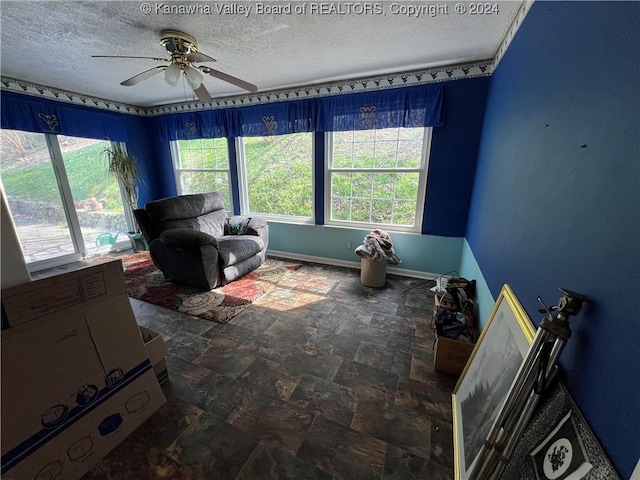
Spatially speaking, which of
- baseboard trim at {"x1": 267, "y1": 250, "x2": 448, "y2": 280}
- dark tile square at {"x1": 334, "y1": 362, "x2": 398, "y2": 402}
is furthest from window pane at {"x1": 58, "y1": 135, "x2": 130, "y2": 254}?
dark tile square at {"x1": 334, "y1": 362, "x2": 398, "y2": 402}

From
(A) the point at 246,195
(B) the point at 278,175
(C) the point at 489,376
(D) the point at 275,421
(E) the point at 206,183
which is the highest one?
(B) the point at 278,175

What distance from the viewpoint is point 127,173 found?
4.05m

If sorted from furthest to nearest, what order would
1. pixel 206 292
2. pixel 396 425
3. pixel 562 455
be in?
pixel 206 292, pixel 396 425, pixel 562 455

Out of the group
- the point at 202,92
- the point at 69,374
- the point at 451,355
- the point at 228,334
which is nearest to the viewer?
the point at 69,374

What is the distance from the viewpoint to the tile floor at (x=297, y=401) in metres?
1.21

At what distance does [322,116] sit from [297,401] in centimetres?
307

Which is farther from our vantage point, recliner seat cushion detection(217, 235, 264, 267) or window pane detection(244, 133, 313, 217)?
window pane detection(244, 133, 313, 217)

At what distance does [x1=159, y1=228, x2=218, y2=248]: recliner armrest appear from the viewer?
2676 mm

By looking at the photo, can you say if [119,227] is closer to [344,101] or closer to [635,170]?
[344,101]

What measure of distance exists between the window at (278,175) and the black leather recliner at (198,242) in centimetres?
57

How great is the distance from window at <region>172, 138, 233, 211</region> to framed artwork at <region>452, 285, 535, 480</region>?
3979 millimetres

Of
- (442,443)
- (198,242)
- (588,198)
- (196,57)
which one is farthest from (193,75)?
(442,443)

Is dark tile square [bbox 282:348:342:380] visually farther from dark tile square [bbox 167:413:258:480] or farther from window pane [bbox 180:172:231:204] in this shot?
window pane [bbox 180:172:231:204]

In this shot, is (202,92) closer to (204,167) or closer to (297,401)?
(204,167)
